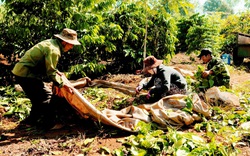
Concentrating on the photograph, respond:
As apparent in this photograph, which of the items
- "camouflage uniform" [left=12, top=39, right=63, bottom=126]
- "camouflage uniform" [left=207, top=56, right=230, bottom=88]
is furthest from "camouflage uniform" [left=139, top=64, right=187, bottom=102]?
"camouflage uniform" [left=12, top=39, right=63, bottom=126]

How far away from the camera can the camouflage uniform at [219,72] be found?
5.08 metres

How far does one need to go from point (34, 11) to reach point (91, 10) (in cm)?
144

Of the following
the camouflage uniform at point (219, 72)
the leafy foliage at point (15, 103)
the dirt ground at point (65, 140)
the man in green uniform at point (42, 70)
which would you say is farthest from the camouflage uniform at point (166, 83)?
the leafy foliage at point (15, 103)

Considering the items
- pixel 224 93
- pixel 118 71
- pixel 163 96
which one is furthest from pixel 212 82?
pixel 118 71

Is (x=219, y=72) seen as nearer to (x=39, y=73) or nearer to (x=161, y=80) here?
(x=161, y=80)

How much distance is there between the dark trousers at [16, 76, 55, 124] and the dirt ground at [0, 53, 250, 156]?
262 millimetres

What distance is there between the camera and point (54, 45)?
3.57 metres

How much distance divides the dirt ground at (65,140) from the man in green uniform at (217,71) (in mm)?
2363

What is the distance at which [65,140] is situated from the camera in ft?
11.2

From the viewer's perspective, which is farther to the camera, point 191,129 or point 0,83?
point 0,83

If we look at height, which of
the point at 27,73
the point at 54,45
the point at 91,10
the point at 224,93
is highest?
the point at 91,10

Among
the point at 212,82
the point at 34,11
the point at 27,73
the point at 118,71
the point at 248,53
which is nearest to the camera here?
the point at 27,73

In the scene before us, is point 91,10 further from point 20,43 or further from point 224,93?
point 224,93

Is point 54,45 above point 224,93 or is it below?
above
